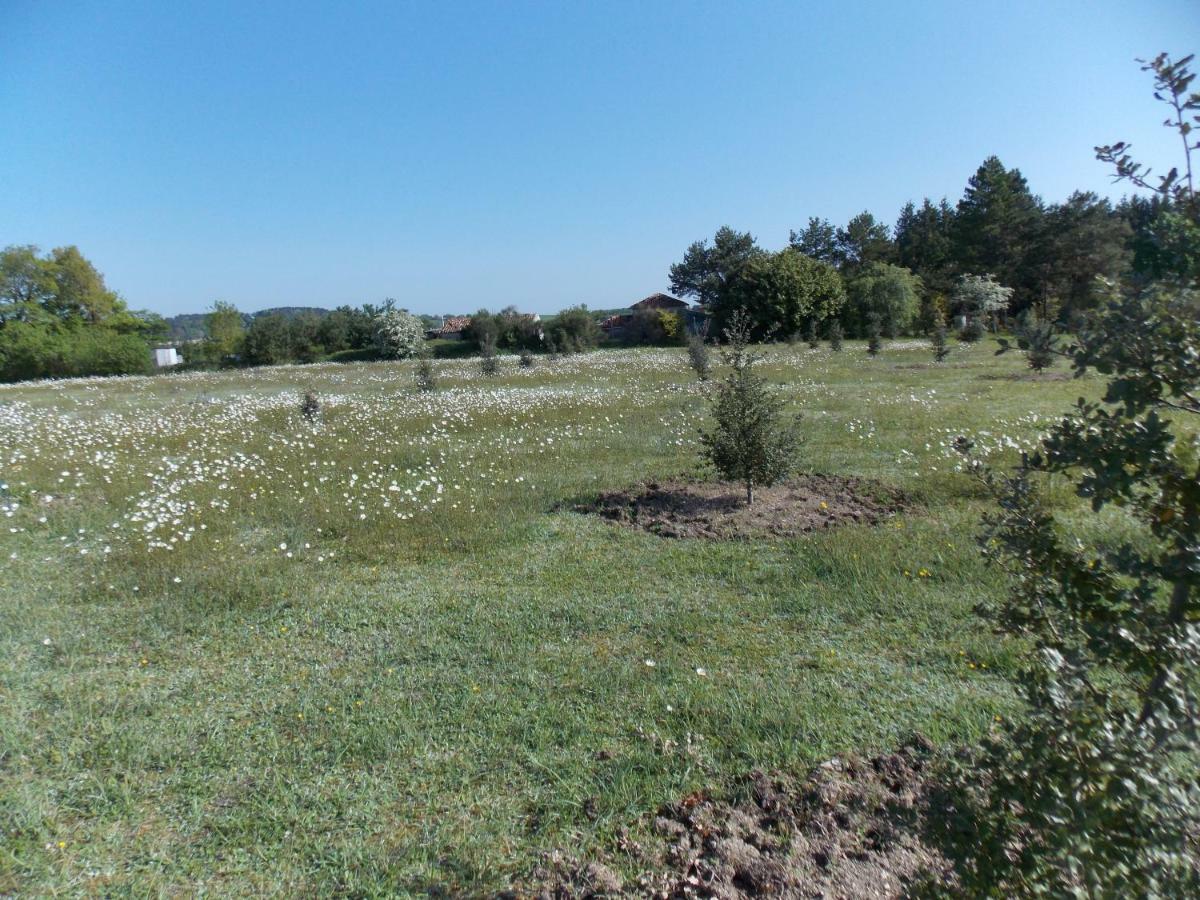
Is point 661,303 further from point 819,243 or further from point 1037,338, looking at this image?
point 1037,338

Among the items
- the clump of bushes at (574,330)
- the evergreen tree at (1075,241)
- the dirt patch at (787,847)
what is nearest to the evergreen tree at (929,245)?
the evergreen tree at (1075,241)

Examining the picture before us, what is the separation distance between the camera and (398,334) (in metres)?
53.5

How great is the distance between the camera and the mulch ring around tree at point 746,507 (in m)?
6.97

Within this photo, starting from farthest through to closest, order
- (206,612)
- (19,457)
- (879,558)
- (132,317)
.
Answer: (132,317)
(19,457)
(879,558)
(206,612)

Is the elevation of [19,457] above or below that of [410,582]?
above

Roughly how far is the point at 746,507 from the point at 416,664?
4337mm

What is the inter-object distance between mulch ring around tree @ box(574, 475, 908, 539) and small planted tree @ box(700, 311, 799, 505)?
0.33m

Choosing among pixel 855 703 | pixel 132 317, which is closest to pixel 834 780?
pixel 855 703

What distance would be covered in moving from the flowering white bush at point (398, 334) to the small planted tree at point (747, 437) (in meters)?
46.7

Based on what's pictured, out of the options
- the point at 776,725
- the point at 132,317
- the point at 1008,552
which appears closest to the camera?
the point at 1008,552

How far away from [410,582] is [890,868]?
4326mm

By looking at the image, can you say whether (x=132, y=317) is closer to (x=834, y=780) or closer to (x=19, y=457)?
(x=19, y=457)

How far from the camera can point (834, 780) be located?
10.0 feet

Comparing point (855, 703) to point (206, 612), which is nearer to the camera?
point (855, 703)
